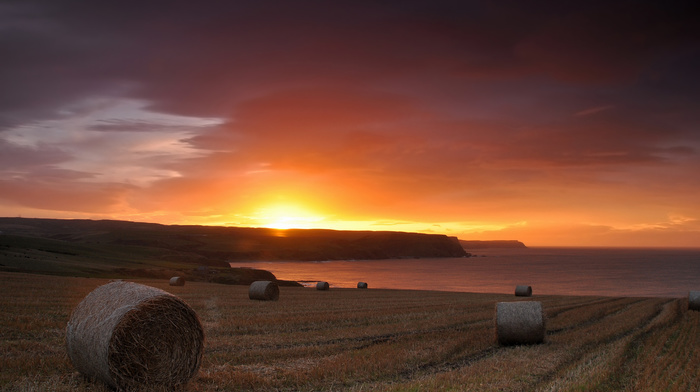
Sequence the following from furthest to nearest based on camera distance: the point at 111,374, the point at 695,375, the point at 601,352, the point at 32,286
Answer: the point at 32,286 → the point at 601,352 → the point at 695,375 → the point at 111,374

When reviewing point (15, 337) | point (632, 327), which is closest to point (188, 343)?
point (15, 337)

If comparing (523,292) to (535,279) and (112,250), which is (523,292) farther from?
(112,250)

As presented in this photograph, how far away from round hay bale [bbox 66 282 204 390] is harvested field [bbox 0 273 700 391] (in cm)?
37

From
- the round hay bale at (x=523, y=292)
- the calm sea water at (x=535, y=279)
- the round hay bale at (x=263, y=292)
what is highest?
the round hay bale at (x=263, y=292)

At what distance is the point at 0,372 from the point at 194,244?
163 metres

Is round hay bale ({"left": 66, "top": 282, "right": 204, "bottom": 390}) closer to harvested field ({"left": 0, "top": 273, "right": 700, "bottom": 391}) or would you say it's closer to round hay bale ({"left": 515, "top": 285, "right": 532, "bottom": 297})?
harvested field ({"left": 0, "top": 273, "right": 700, "bottom": 391})

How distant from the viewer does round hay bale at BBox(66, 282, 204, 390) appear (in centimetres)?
860

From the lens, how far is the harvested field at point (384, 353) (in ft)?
30.5

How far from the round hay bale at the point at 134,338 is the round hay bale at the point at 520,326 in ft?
28.3

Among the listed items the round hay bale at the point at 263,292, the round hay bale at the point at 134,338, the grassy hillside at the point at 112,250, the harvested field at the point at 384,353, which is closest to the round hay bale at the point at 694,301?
the harvested field at the point at 384,353

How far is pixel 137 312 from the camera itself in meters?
9.17

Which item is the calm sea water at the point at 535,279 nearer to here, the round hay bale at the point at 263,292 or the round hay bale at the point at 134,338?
the round hay bale at the point at 263,292

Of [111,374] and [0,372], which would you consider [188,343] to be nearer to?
[111,374]

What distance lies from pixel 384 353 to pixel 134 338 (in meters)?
5.67
